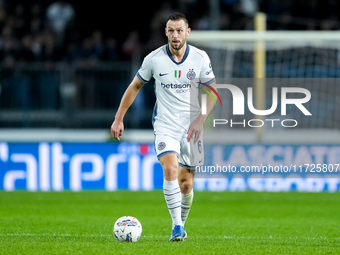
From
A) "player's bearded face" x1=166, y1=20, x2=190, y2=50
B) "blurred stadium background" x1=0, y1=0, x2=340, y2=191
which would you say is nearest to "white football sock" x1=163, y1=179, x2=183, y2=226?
"player's bearded face" x1=166, y1=20, x2=190, y2=50

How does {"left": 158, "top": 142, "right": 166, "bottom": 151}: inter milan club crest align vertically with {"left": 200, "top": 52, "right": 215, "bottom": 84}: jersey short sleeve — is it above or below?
below

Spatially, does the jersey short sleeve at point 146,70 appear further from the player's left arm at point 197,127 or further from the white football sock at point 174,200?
the white football sock at point 174,200

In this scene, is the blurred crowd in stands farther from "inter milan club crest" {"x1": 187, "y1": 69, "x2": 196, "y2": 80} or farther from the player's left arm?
the player's left arm

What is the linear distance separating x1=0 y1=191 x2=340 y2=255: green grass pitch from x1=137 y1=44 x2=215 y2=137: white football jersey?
1.22 m

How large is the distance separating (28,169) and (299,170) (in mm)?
5207

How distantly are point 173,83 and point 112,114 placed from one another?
6.93 meters

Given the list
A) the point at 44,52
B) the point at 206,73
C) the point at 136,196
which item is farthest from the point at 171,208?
the point at 44,52

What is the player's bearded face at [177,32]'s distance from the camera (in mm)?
6316

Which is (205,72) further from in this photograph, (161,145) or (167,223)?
(167,223)

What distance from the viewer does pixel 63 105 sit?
13.2m

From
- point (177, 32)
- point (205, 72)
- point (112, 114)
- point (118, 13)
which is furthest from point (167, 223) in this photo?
point (118, 13)

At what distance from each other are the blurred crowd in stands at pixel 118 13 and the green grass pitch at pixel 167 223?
453 centimetres

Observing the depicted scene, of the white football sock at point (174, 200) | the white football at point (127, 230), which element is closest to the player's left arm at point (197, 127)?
the white football sock at point (174, 200)

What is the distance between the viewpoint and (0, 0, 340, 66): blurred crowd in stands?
51.1 feet
